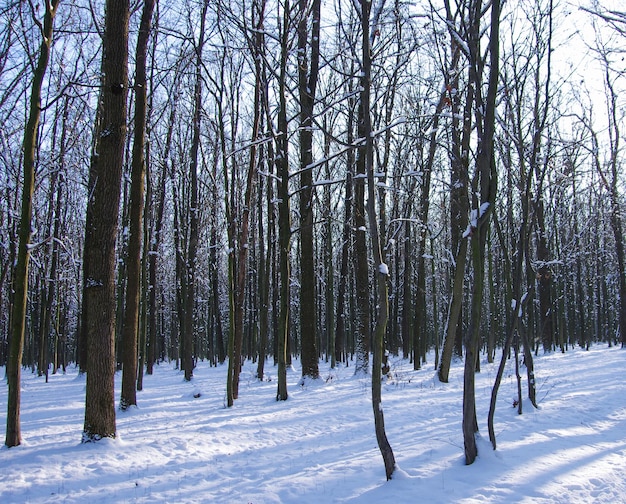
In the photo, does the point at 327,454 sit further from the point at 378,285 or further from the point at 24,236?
the point at 24,236

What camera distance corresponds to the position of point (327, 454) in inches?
A: 242

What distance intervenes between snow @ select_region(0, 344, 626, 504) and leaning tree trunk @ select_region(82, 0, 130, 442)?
51 centimetres

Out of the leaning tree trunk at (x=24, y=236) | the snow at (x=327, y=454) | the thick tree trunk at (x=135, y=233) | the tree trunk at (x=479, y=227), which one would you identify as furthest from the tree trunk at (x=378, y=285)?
the thick tree trunk at (x=135, y=233)

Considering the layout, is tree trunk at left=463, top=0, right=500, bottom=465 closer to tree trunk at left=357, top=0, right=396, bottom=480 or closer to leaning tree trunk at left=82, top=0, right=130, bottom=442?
tree trunk at left=357, top=0, right=396, bottom=480

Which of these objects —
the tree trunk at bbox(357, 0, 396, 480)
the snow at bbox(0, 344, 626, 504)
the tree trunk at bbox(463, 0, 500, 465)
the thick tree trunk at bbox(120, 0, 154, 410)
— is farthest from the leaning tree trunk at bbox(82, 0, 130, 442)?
the tree trunk at bbox(463, 0, 500, 465)

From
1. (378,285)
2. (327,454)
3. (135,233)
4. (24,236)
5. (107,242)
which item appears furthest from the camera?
(135,233)

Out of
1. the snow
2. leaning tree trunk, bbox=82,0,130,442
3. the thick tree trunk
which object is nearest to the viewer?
the snow

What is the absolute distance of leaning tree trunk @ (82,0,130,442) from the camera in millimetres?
6254

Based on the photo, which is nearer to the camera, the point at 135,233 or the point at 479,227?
the point at 479,227

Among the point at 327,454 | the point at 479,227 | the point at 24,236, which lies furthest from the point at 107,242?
the point at 479,227

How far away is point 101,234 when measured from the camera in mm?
6410

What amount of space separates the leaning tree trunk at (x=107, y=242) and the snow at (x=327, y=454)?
513mm

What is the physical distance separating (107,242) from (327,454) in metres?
4.14

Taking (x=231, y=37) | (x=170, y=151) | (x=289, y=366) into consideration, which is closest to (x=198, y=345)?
(x=289, y=366)
